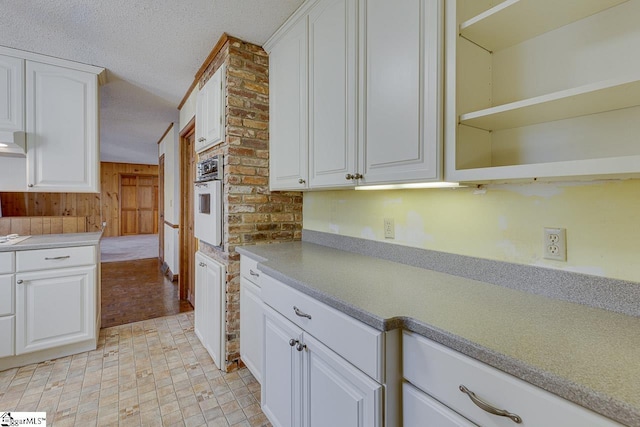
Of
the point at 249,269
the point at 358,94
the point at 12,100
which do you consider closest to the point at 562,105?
the point at 358,94

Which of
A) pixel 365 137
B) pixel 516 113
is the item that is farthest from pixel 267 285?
pixel 516 113

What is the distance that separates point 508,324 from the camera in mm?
833

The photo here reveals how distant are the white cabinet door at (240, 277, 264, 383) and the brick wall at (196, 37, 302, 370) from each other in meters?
0.11

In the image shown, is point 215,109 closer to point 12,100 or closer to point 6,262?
point 12,100

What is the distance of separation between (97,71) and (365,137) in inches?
103

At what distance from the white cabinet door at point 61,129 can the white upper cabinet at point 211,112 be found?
96 cm

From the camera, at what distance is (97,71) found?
8.57 ft

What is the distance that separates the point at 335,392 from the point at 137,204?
389 inches

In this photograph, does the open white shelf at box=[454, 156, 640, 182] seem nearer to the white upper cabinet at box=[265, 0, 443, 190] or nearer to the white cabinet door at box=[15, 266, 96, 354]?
the white upper cabinet at box=[265, 0, 443, 190]

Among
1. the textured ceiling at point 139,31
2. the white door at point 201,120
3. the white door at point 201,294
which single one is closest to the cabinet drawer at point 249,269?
the white door at point 201,294

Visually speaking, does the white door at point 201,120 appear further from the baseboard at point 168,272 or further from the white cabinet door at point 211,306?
the baseboard at point 168,272

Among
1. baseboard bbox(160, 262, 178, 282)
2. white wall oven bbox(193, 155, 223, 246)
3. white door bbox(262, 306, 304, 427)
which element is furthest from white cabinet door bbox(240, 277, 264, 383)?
baseboard bbox(160, 262, 178, 282)

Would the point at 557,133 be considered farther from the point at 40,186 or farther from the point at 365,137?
the point at 40,186

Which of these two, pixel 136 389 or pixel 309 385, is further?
pixel 136 389
